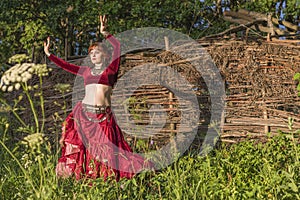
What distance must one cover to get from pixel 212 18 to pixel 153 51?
259 inches

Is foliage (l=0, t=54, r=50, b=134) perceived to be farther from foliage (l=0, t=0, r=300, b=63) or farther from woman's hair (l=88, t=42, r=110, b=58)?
foliage (l=0, t=0, r=300, b=63)

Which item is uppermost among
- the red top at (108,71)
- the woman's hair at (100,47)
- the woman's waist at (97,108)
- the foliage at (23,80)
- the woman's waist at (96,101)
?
the woman's hair at (100,47)

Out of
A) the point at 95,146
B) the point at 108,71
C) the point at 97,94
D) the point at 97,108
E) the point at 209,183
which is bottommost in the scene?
the point at 209,183

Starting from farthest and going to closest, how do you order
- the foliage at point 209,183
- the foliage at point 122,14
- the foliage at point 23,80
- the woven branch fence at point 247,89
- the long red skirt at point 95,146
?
the foliage at point 122,14
the woven branch fence at point 247,89
the long red skirt at point 95,146
the foliage at point 209,183
the foliage at point 23,80

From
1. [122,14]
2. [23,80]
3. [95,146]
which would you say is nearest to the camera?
[23,80]

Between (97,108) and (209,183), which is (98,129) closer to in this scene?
(97,108)

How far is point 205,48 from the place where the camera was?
7191mm

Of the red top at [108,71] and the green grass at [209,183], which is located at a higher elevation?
the red top at [108,71]

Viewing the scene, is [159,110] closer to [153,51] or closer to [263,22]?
[153,51]

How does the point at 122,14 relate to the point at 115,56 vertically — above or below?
above

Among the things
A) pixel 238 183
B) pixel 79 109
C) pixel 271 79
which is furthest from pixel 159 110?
pixel 238 183

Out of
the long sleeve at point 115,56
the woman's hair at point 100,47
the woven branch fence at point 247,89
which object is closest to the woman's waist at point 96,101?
the long sleeve at point 115,56

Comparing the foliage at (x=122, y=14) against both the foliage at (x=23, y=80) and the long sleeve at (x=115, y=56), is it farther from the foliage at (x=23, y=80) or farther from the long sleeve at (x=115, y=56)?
the foliage at (x=23, y=80)

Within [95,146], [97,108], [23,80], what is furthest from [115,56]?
[23,80]
